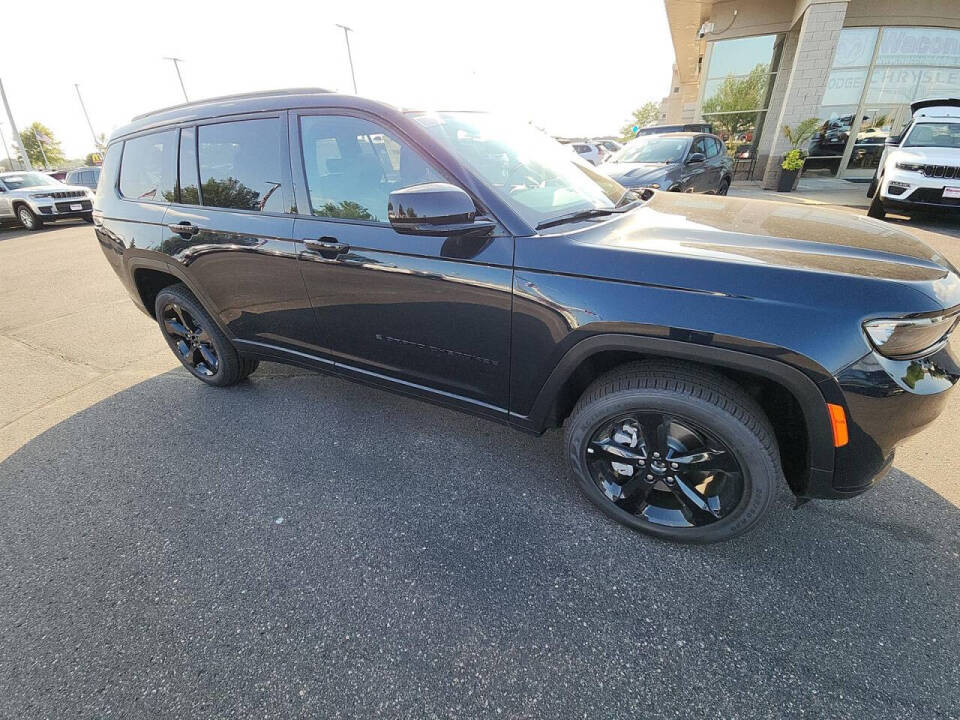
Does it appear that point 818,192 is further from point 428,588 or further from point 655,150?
point 428,588

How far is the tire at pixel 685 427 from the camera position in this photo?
1675 millimetres

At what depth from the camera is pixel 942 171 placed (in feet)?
22.1

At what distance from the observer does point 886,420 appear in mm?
1502

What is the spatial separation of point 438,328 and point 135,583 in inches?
64.7

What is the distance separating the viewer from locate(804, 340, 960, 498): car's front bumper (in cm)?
145

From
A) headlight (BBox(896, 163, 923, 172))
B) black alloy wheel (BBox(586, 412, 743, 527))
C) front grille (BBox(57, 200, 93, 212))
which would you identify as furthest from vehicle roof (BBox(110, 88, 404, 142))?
front grille (BBox(57, 200, 93, 212))

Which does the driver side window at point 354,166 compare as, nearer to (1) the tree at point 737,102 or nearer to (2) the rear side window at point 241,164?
(2) the rear side window at point 241,164

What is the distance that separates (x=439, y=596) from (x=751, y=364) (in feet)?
Result: 4.65

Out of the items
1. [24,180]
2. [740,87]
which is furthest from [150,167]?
[740,87]

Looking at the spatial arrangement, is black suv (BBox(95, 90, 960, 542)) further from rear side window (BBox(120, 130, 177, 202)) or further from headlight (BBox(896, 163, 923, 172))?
headlight (BBox(896, 163, 923, 172))

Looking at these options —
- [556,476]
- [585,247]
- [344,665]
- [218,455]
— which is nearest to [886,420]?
[585,247]

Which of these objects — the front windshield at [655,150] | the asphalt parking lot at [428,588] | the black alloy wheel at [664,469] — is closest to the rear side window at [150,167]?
the asphalt parking lot at [428,588]

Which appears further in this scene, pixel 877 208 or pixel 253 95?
pixel 877 208

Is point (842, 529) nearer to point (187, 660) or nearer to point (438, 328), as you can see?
point (438, 328)
